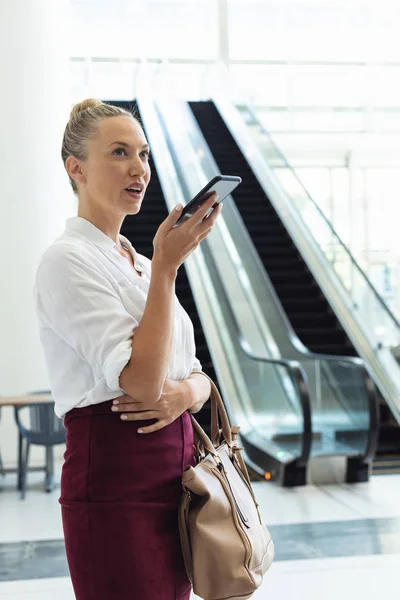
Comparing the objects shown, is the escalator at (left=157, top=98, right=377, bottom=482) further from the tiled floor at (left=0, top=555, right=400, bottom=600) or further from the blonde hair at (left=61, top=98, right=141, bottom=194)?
the blonde hair at (left=61, top=98, right=141, bottom=194)

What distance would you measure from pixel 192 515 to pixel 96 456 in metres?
0.23

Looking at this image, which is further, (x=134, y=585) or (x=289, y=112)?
(x=289, y=112)

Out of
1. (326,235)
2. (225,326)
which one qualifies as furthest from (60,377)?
(326,235)

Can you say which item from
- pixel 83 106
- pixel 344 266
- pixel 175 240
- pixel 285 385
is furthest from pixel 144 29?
pixel 175 240

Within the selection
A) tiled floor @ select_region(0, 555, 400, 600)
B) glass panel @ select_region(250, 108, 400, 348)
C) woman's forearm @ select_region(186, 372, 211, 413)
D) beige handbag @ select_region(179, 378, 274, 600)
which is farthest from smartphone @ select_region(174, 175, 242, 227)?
glass panel @ select_region(250, 108, 400, 348)

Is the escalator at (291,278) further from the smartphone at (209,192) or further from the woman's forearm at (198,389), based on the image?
the smartphone at (209,192)

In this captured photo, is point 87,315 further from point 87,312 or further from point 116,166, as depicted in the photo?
point 116,166

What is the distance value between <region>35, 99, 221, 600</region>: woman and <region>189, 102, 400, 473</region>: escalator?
21.1 ft

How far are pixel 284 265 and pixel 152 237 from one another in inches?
74.4

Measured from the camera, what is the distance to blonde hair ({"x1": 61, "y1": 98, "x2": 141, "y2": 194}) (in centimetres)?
181

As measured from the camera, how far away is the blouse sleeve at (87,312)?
157cm

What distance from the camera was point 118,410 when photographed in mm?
1623

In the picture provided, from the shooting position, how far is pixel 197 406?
1.82 metres

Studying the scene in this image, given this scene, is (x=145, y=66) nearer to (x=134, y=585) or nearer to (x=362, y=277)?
(x=362, y=277)
